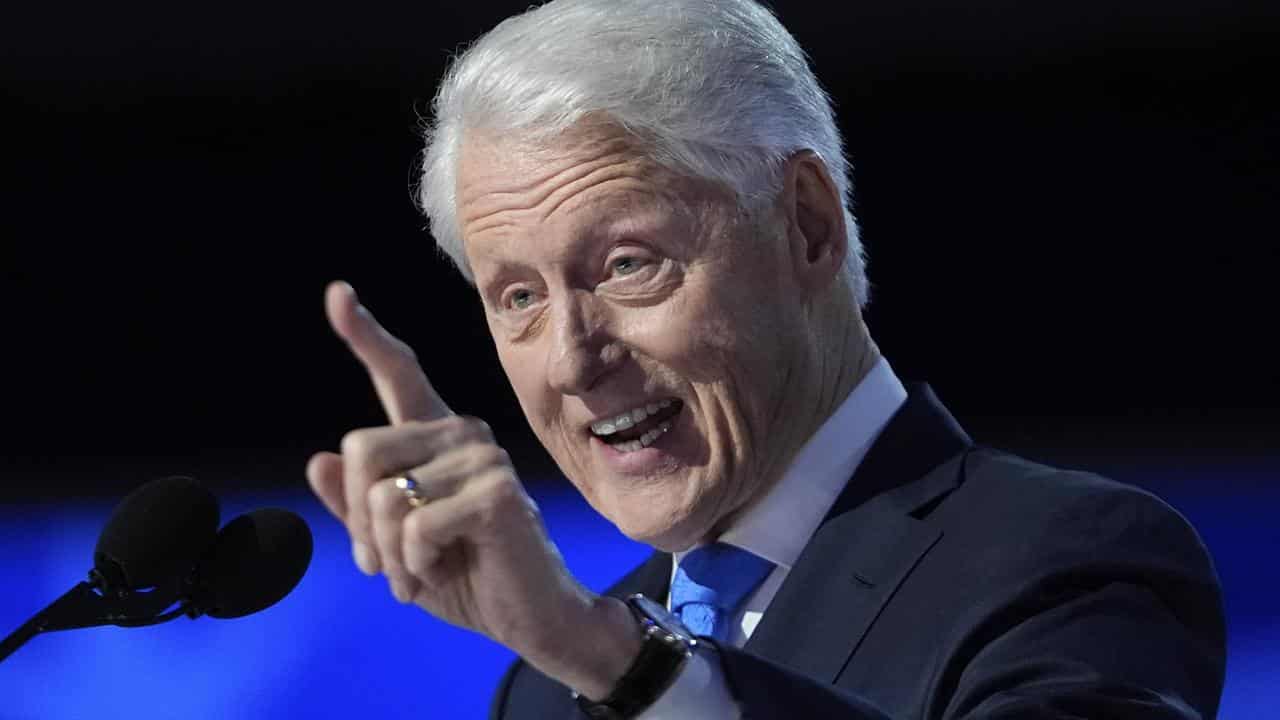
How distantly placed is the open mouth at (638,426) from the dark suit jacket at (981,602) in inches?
8.3

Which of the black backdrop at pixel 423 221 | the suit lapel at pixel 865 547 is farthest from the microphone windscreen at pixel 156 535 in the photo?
the black backdrop at pixel 423 221

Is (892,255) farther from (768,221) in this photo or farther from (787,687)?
(787,687)

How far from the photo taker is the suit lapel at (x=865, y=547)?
1672 mm

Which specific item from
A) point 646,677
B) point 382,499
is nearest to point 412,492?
point 382,499

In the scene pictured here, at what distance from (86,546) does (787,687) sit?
2758 millimetres

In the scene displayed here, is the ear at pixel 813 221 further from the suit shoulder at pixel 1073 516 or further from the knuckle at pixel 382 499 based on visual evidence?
the knuckle at pixel 382 499

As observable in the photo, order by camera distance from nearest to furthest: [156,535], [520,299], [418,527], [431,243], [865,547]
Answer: [418,527], [156,535], [865,547], [520,299], [431,243]

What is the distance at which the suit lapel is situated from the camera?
1672 millimetres

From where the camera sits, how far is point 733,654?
1.29m

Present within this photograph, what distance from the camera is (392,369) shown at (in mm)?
1247

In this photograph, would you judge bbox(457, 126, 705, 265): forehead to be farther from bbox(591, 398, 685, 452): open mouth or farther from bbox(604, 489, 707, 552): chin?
bbox(604, 489, 707, 552): chin

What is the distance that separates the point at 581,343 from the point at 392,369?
0.55 m

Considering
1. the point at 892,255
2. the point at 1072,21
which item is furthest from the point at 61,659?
the point at 1072,21

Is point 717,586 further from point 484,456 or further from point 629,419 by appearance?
point 484,456
